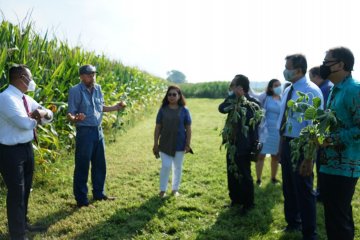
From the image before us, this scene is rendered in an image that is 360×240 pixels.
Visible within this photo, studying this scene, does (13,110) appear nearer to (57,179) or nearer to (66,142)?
(57,179)

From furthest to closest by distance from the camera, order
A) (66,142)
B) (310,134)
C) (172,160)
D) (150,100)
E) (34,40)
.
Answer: (150,100) → (66,142) → (34,40) → (172,160) → (310,134)

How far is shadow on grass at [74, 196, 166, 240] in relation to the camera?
12.8 feet

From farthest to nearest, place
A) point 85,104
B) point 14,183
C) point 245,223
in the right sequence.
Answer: point 85,104
point 245,223
point 14,183

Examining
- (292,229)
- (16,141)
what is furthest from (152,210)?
(16,141)

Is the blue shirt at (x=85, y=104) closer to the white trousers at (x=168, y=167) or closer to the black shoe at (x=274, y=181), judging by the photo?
the white trousers at (x=168, y=167)

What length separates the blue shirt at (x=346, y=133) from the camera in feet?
8.73

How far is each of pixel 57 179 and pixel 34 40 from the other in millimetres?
2556

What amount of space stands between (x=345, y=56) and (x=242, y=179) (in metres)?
2.19

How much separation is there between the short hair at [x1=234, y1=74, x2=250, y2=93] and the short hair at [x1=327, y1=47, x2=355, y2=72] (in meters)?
1.64

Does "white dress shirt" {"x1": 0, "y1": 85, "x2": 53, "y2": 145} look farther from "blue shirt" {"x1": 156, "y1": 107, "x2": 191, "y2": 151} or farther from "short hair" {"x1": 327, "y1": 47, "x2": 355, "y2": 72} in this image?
"short hair" {"x1": 327, "y1": 47, "x2": 355, "y2": 72}

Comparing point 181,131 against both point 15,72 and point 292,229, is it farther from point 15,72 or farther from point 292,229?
point 15,72

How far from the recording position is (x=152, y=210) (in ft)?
15.2

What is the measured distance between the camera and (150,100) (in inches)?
624

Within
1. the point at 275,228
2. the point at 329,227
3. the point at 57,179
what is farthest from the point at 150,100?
the point at 329,227
